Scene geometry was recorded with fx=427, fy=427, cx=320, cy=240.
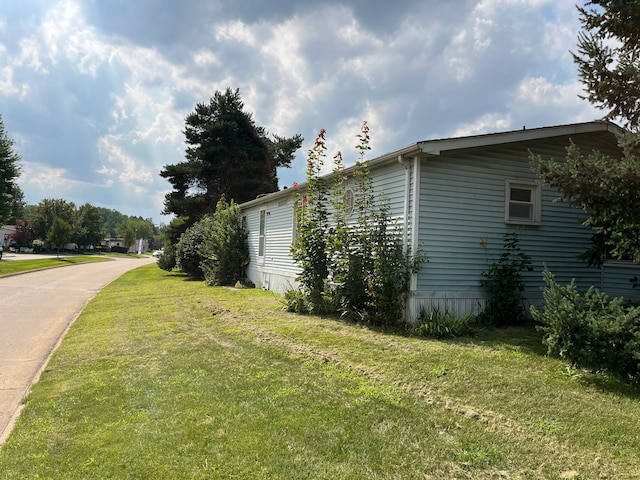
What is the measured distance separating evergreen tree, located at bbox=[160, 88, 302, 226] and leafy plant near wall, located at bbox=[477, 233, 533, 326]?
75.8ft

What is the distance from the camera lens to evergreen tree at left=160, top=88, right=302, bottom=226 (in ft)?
95.1

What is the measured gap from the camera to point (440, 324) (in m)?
6.76

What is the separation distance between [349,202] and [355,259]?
7.20ft

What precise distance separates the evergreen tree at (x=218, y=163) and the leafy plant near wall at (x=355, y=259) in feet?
67.4

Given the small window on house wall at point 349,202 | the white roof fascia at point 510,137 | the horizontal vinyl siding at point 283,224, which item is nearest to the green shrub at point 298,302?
the horizontal vinyl siding at point 283,224

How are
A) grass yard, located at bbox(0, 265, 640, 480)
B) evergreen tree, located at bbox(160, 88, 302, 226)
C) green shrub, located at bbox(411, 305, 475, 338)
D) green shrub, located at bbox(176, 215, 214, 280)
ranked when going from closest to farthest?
grass yard, located at bbox(0, 265, 640, 480) → green shrub, located at bbox(411, 305, 475, 338) → green shrub, located at bbox(176, 215, 214, 280) → evergreen tree, located at bbox(160, 88, 302, 226)

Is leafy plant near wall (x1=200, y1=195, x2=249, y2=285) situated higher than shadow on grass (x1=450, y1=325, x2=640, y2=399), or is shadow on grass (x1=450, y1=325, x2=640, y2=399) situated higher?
Answer: leafy plant near wall (x1=200, y1=195, x2=249, y2=285)

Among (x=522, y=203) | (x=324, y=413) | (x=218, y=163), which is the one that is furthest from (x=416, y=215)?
(x=218, y=163)

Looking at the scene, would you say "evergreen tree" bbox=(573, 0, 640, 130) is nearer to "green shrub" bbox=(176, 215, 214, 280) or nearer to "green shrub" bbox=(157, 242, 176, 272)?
"green shrub" bbox=(176, 215, 214, 280)

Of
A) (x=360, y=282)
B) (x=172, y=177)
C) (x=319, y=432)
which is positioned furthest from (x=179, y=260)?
(x=319, y=432)

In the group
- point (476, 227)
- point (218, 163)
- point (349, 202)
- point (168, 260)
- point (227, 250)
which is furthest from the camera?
point (218, 163)

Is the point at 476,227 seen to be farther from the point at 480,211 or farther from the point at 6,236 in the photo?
the point at 6,236

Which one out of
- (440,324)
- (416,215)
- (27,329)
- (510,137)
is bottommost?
(27,329)

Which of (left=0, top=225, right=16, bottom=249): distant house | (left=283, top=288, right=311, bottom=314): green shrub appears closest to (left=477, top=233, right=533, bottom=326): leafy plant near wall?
(left=283, top=288, right=311, bottom=314): green shrub
